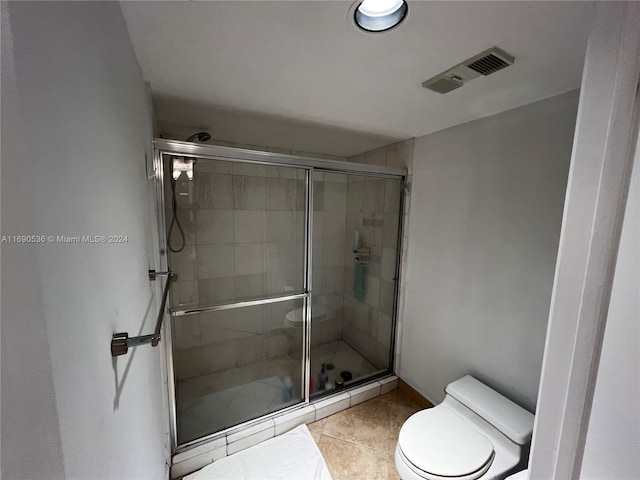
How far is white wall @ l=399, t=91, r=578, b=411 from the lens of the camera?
4.18 feet

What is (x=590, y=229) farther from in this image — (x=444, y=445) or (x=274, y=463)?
(x=274, y=463)

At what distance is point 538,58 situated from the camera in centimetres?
95

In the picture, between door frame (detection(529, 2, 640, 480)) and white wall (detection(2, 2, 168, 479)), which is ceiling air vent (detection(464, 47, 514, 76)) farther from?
white wall (detection(2, 2, 168, 479))

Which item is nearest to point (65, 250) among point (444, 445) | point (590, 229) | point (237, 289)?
point (590, 229)

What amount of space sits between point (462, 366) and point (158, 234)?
80.6 inches

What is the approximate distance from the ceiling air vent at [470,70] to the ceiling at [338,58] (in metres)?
0.03

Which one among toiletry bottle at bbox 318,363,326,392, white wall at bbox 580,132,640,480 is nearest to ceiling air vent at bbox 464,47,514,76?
white wall at bbox 580,132,640,480

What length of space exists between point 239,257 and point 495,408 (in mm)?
1946

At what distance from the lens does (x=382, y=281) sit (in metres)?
2.31

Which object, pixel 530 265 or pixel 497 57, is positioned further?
pixel 530 265

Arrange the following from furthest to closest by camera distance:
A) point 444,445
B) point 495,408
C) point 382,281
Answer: point 382,281, point 495,408, point 444,445

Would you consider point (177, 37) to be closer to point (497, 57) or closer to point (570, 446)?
point (497, 57)

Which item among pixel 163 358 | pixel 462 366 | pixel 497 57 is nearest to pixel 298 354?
pixel 163 358

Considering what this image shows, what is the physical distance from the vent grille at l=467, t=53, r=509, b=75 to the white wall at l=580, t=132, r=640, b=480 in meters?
0.80
